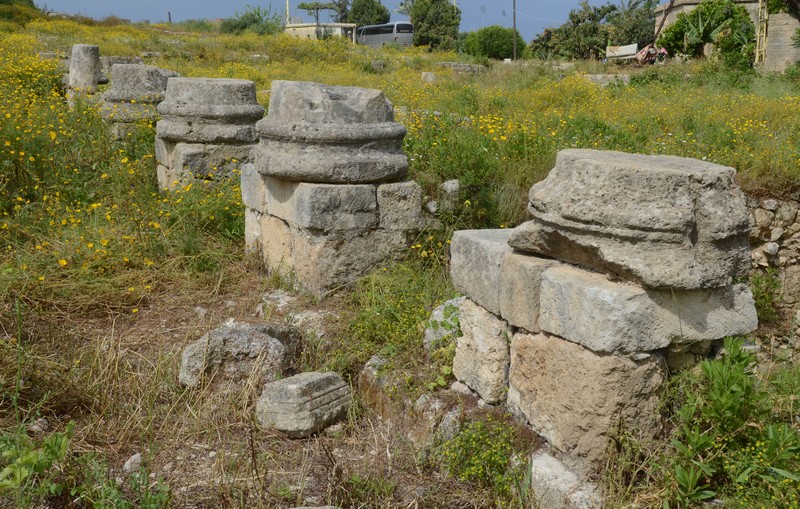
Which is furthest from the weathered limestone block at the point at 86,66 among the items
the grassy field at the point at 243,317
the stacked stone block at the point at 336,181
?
the stacked stone block at the point at 336,181

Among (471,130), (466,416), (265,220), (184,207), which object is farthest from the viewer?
(471,130)

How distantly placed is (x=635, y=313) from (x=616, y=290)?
0.35ft

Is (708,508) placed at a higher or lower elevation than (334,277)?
lower

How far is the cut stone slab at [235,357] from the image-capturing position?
12.4ft

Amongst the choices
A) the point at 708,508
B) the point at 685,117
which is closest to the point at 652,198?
the point at 708,508

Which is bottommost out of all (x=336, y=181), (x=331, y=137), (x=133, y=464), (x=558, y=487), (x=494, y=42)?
(x=133, y=464)

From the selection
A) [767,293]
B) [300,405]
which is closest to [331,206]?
[300,405]

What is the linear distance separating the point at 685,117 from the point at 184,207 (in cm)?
570

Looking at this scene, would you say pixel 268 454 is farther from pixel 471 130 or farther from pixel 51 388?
pixel 471 130

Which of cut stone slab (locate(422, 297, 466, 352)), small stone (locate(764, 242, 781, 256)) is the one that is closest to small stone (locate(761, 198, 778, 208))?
small stone (locate(764, 242, 781, 256))

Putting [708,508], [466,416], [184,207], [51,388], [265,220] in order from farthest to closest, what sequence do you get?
[184,207] → [265,220] → [51,388] → [466,416] → [708,508]

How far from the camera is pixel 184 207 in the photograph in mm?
5734

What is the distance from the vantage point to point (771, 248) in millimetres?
6449

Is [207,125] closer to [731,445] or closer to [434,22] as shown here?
[731,445]
